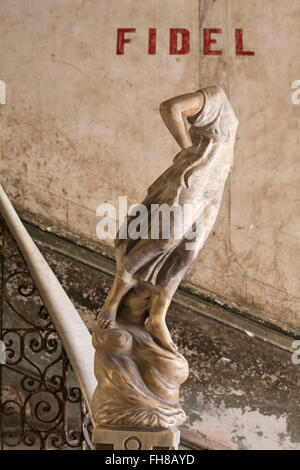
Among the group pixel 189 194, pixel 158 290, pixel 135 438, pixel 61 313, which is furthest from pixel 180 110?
pixel 135 438

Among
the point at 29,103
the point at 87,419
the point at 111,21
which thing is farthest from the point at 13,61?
the point at 87,419

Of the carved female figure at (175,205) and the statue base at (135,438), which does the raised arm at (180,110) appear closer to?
the carved female figure at (175,205)

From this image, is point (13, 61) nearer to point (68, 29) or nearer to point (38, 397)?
point (68, 29)

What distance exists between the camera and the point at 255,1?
576 cm

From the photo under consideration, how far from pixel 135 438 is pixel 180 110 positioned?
1.39 metres

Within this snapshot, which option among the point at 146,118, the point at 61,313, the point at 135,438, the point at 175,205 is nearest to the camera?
the point at 135,438

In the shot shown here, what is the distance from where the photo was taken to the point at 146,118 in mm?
5598

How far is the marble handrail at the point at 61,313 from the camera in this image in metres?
3.21

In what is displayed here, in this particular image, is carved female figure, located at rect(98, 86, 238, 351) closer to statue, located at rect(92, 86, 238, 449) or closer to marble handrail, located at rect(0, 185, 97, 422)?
statue, located at rect(92, 86, 238, 449)

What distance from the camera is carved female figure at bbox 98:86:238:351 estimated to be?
275 cm

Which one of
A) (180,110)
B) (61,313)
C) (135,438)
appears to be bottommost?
(135,438)

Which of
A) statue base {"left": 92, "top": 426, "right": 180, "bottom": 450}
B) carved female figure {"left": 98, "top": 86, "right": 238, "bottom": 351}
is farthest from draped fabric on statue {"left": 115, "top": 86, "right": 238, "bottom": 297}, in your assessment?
statue base {"left": 92, "top": 426, "right": 180, "bottom": 450}

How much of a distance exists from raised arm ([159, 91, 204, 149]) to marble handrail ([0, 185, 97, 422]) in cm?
113

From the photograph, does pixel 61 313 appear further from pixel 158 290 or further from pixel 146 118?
pixel 146 118
